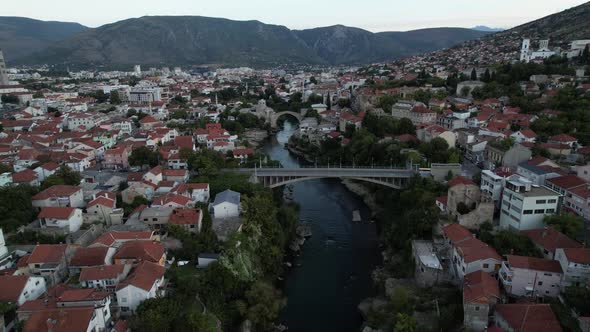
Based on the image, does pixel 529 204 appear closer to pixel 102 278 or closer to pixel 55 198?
pixel 102 278

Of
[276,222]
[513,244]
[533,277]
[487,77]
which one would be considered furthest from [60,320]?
[487,77]

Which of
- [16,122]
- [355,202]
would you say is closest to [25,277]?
[355,202]

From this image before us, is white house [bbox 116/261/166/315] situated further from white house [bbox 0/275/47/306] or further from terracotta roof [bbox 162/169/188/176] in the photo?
terracotta roof [bbox 162/169/188/176]

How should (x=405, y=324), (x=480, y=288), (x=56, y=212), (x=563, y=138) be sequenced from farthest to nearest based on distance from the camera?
(x=563, y=138)
(x=56, y=212)
(x=405, y=324)
(x=480, y=288)

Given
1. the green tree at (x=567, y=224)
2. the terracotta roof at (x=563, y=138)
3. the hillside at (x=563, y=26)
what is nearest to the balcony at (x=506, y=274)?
the green tree at (x=567, y=224)

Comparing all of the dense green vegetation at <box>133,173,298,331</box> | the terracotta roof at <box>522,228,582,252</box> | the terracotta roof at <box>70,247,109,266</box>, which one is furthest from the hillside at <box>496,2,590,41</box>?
the terracotta roof at <box>70,247,109,266</box>

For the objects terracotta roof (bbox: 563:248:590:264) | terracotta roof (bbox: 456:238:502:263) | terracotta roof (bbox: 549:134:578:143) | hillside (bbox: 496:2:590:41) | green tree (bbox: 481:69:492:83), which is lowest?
terracotta roof (bbox: 456:238:502:263)
